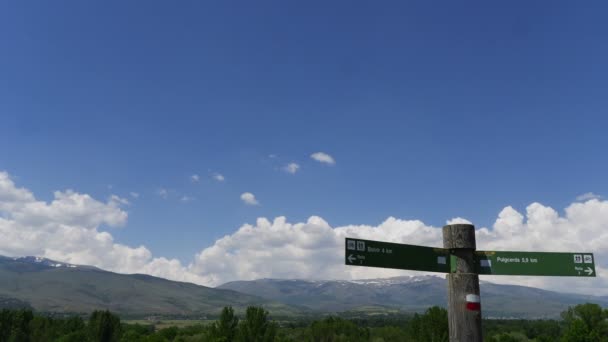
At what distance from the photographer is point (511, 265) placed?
23.5 feet

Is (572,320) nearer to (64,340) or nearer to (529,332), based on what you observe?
(529,332)

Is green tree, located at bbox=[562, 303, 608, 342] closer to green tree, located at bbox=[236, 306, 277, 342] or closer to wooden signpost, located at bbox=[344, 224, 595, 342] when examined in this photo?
green tree, located at bbox=[236, 306, 277, 342]

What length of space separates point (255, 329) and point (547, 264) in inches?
2593

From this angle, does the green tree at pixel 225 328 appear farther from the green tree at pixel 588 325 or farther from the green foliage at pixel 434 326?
the green tree at pixel 588 325

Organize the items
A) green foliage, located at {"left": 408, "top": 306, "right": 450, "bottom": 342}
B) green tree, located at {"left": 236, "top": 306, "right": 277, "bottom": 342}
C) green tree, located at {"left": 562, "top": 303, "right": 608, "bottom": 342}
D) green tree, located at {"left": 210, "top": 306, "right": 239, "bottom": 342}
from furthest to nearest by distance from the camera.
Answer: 1. green tree, located at {"left": 562, "top": 303, "right": 608, "bottom": 342}
2. green tree, located at {"left": 210, "top": 306, "right": 239, "bottom": 342}
3. green tree, located at {"left": 236, "top": 306, "right": 277, "bottom": 342}
4. green foliage, located at {"left": 408, "top": 306, "right": 450, "bottom": 342}

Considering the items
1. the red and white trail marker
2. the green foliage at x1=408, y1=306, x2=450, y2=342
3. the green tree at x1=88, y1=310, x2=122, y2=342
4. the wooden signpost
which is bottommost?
the green tree at x1=88, y1=310, x2=122, y2=342

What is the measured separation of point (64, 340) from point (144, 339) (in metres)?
14.9

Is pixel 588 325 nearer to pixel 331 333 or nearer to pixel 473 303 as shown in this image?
pixel 331 333

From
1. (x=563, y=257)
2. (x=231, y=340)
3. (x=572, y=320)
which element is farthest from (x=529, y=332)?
(x=563, y=257)

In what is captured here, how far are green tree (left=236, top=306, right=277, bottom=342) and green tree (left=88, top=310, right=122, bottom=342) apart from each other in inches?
962

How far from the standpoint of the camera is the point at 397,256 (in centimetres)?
710

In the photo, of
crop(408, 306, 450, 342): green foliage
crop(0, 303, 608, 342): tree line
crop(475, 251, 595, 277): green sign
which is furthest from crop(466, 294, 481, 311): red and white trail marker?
crop(408, 306, 450, 342): green foliage

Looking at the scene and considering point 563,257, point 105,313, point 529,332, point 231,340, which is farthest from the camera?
point 529,332

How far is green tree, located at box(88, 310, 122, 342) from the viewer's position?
2960 inches
